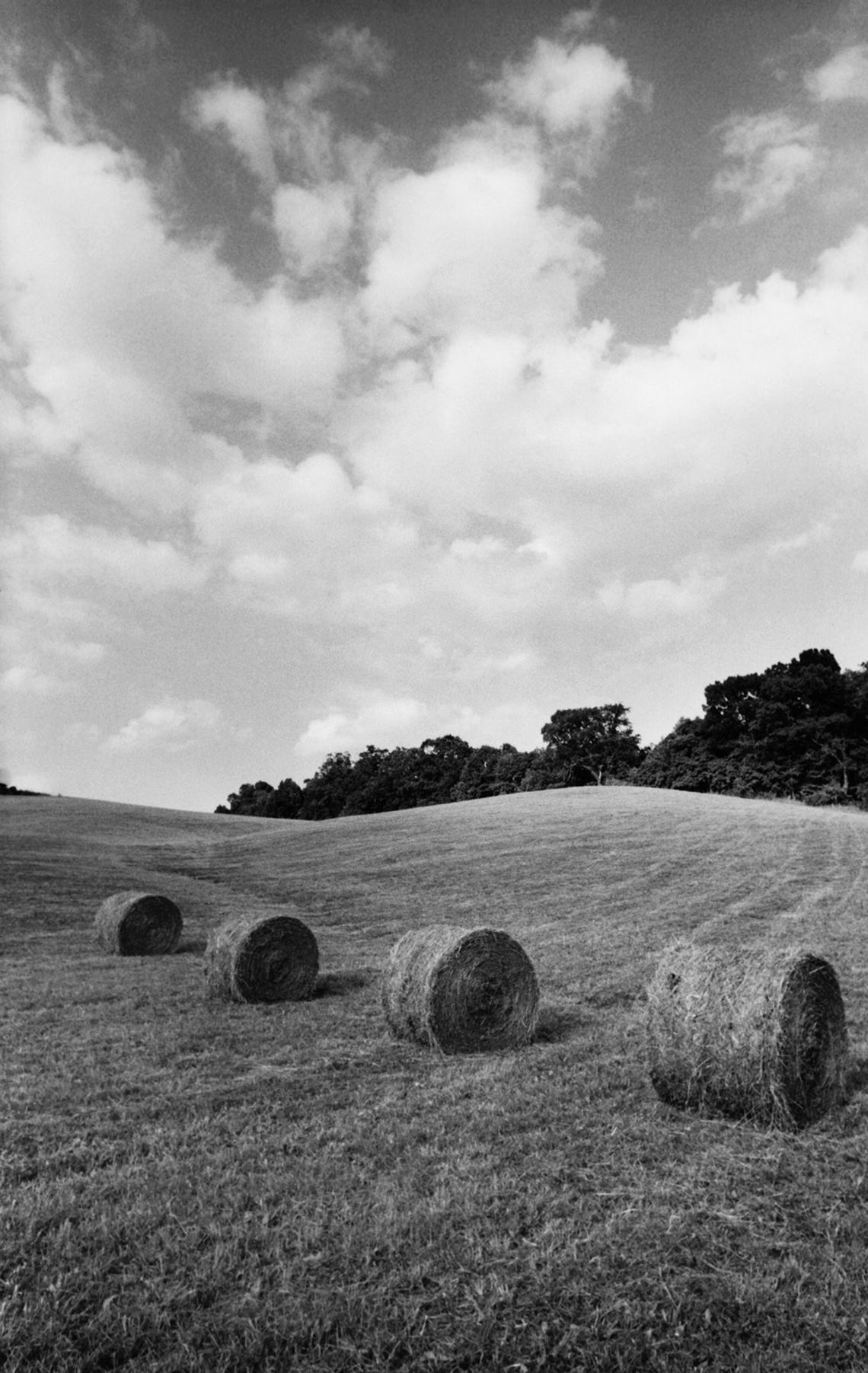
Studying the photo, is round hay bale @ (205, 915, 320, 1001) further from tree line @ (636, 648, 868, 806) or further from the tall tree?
the tall tree

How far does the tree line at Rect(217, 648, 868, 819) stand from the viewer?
253 feet

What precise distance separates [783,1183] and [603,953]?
1057 centimetres

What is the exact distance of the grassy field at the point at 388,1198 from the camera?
180 inches

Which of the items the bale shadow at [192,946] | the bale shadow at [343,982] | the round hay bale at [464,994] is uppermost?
the round hay bale at [464,994]

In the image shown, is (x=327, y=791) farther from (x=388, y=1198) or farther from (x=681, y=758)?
(x=388, y=1198)

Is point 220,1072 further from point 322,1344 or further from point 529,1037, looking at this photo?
point 322,1344

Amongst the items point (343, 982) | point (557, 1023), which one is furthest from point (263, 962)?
point (557, 1023)

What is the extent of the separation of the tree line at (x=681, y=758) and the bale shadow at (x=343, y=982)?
65348 mm

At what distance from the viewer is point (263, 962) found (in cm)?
1377

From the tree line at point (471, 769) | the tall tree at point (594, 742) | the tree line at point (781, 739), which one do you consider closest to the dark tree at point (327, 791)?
the tree line at point (471, 769)

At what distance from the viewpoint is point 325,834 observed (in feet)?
155

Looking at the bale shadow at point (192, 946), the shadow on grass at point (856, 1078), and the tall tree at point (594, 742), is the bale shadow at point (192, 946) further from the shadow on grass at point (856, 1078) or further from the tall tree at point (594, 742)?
the tall tree at point (594, 742)

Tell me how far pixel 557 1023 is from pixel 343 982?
515 cm

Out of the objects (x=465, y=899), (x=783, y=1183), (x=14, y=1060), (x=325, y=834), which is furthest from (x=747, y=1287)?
(x=325, y=834)
